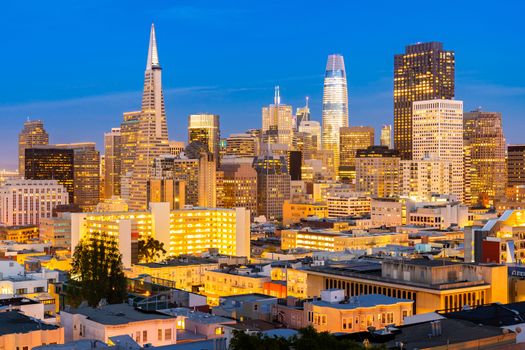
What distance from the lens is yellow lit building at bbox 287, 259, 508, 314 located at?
293 ft

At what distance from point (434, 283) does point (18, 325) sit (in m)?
42.3

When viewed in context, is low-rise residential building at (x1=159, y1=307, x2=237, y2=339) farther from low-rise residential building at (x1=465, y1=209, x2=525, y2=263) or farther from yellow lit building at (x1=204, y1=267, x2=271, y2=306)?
low-rise residential building at (x1=465, y1=209, x2=525, y2=263)

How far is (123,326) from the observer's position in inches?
2643

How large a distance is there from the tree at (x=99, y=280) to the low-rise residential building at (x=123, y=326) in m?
26.4

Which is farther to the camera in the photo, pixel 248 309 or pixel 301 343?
pixel 248 309

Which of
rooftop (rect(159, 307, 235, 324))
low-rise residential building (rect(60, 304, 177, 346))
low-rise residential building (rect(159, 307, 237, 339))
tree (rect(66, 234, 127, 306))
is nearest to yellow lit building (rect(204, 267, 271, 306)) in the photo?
tree (rect(66, 234, 127, 306))

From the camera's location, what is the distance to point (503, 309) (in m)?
73.1

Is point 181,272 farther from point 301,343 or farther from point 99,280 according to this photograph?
point 301,343

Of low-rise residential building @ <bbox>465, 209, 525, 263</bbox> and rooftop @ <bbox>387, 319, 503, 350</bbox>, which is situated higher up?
low-rise residential building @ <bbox>465, 209, 525, 263</bbox>

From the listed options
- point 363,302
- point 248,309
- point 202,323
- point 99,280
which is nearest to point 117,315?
point 202,323

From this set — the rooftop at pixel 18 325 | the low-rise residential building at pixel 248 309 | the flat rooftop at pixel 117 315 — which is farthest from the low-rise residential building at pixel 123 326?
the low-rise residential building at pixel 248 309

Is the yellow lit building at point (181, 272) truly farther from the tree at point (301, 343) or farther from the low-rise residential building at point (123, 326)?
the tree at point (301, 343)

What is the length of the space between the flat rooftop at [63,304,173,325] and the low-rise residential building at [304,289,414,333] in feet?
51.3

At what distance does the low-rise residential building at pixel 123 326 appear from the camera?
221ft
